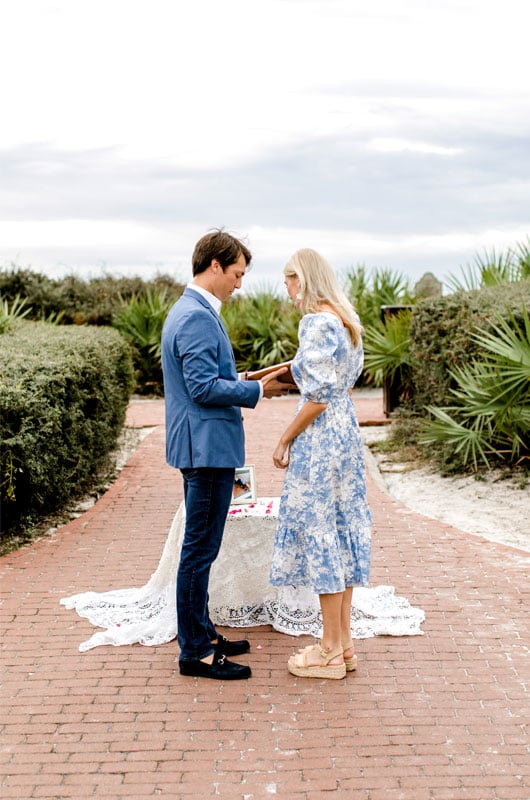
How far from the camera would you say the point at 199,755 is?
4281 mm

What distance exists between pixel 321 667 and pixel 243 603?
91 cm

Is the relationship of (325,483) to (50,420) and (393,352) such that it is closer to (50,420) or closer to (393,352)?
(50,420)

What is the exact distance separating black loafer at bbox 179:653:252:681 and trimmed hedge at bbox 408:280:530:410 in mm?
5477

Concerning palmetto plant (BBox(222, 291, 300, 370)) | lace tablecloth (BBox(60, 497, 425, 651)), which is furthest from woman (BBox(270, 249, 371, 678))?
palmetto plant (BBox(222, 291, 300, 370))

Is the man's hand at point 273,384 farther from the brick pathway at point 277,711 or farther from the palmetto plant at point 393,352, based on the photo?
the palmetto plant at point 393,352

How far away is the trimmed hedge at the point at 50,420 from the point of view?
7.68 m

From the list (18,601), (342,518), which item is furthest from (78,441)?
(342,518)

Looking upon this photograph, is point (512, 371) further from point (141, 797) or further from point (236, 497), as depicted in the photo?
point (141, 797)

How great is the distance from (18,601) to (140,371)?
42.0 ft

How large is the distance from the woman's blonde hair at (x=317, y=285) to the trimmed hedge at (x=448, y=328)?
4982mm

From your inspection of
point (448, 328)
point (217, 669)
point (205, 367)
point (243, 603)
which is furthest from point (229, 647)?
point (448, 328)

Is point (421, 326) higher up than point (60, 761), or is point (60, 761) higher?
point (421, 326)

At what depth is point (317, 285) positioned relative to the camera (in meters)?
4.75

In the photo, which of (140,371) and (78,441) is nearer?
(78,441)
